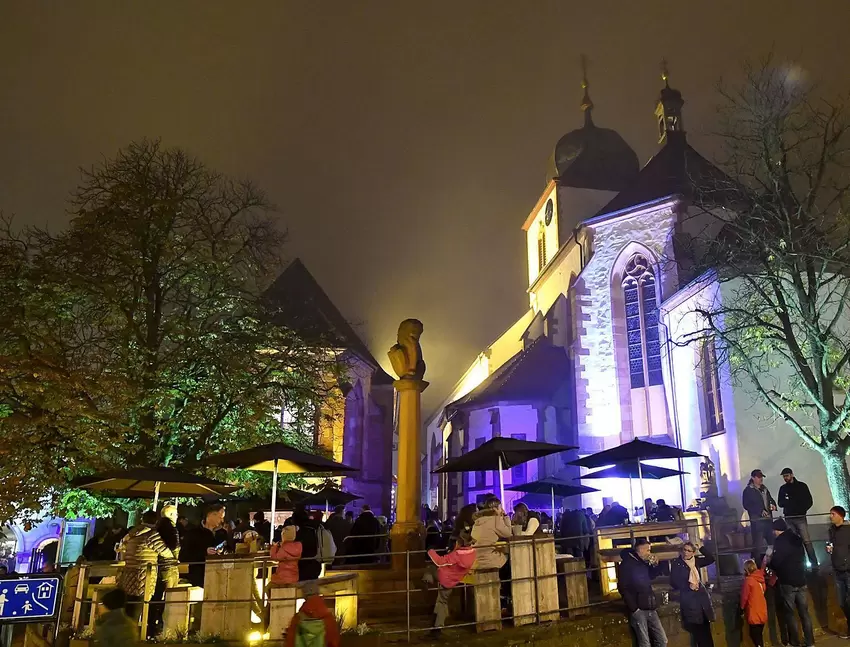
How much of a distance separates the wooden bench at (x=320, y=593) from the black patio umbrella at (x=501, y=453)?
3.32 metres

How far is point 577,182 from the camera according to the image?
A: 142 feet

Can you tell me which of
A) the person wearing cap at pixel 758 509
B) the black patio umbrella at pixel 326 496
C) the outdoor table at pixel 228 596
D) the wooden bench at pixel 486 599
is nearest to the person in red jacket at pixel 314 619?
the outdoor table at pixel 228 596

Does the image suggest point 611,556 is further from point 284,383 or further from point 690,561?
point 284,383

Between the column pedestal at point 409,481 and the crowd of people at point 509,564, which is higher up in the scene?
the column pedestal at point 409,481

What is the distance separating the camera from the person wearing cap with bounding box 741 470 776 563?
11.7 meters

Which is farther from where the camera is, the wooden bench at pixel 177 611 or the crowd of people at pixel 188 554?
the wooden bench at pixel 177 611

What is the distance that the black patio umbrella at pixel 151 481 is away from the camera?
10969 millimetres

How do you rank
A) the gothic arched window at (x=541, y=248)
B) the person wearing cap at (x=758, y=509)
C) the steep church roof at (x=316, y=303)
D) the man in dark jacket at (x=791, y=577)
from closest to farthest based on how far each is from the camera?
1. the man in dark jacket at (x=791, y=577)
2. the person wearing cap at (x=758, y=509)
3. the steep church roof at (x=316, y=303)
4. the gothic arched window at (x=541, y=248)

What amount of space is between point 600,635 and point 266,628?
12.9 ft

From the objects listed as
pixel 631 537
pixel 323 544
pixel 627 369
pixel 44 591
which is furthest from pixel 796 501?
pixel 627 369

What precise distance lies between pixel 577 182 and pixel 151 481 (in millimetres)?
36597

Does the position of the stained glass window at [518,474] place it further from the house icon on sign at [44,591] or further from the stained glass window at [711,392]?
the house icon on sign at [44,591]

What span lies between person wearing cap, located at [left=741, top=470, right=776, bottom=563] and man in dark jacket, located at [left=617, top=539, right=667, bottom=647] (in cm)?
435

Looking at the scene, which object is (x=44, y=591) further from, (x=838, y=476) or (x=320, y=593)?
(x=838, y=476)
